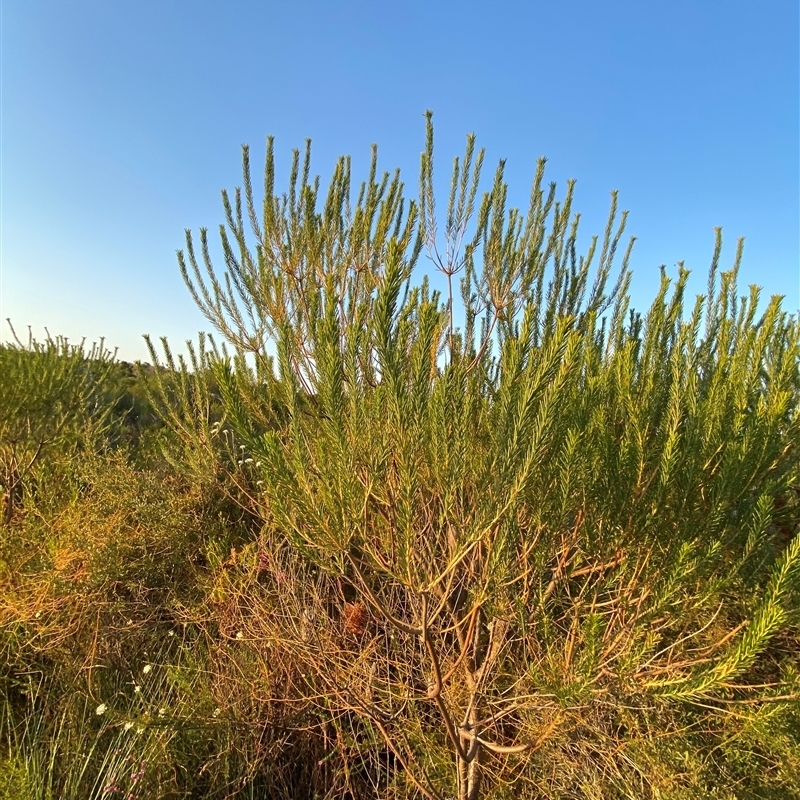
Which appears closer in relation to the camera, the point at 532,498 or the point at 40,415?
the point at 532,498

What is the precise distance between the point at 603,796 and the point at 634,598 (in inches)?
41.4

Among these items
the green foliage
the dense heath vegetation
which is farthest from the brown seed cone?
the green foliage

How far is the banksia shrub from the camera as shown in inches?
62.3

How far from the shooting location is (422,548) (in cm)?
205

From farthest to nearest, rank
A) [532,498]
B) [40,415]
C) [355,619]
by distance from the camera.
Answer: [40,415] → [355,619] → [532,498]

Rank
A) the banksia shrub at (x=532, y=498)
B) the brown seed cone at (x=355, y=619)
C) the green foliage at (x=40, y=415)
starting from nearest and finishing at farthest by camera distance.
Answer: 1. the banksia shrub at (x=532, y=498)
2. the brown seed cone at (x=355, y=619)
3. the green foliage at (x=40, y=415)

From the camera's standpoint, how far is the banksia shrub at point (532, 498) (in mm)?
1583

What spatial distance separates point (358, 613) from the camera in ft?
10.3

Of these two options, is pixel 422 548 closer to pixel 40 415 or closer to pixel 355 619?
pixel 355 619

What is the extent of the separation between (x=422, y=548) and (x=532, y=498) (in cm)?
49

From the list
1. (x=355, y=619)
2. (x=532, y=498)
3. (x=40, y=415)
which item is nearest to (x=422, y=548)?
(x=532, y=498)

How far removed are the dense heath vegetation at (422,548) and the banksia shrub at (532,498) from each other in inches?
0.8

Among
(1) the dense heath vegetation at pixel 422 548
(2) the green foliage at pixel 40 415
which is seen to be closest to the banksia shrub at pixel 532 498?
(1) the dense heath vegetation at pixel 422 548

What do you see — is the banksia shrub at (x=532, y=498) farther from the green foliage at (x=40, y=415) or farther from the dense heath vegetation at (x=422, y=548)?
the green foliage at (x=40, y=415)
